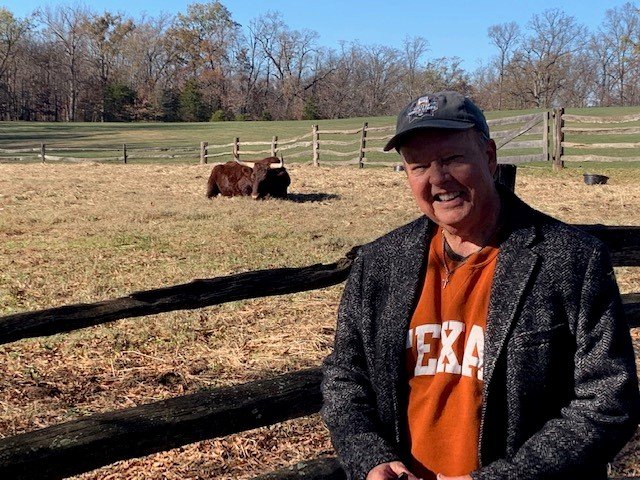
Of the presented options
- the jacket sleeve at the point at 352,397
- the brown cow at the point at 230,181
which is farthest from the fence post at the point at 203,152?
the jacket sleeve at the point at 352,397

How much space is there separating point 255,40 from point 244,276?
270ft

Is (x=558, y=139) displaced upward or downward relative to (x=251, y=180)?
upward

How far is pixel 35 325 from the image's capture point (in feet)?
10.7

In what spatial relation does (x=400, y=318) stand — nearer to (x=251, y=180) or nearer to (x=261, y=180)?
(x=261, y=180)

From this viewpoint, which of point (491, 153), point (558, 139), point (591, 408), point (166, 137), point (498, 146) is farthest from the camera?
point (166, 137)

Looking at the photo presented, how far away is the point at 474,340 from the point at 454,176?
419 millimetres

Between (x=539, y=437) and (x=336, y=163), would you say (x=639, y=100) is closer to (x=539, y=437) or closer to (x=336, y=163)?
(x=336, y=163)

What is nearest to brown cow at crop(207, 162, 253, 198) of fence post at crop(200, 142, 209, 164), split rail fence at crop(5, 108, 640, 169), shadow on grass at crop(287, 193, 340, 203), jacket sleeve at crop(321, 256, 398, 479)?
shadow on grass at crop(287, 193, 340, 203)

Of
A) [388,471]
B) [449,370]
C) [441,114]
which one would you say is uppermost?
[441,114]

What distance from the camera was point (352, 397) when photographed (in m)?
1.98

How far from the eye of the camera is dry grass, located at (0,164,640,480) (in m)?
4.21

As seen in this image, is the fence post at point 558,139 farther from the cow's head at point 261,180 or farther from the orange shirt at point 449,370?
the orange shirt at point 449,370

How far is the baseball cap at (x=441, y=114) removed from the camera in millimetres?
1821

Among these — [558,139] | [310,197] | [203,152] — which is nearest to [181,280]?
[310,197]
